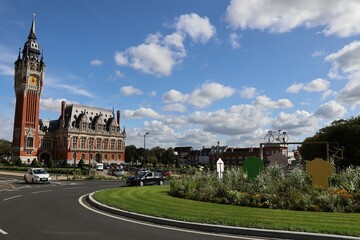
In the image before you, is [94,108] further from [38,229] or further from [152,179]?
[38,229]

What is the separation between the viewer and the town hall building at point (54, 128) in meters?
106

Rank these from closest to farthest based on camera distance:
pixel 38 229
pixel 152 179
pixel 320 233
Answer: pixel 320 233
pixel 38 229
pixel 152 179

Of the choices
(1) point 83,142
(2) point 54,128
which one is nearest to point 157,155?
(1) point 83,142

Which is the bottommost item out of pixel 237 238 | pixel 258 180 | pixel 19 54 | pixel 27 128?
pixel 237 238

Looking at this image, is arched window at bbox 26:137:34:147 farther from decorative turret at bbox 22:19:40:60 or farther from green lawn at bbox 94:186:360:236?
green lawn at bbox 94:186:360:236

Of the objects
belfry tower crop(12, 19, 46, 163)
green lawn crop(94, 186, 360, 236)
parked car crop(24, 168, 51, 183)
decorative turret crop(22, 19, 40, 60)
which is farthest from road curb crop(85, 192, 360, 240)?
decorative turret crop(22, 19, 40, 60)

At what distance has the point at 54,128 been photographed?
121500 millimetres

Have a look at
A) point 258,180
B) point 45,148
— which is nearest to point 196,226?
point 258,180

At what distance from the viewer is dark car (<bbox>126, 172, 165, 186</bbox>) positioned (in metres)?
36.4

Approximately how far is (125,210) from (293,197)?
686 cm

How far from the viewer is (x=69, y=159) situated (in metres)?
111

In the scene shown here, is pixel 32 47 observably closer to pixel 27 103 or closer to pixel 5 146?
pixel 27 103

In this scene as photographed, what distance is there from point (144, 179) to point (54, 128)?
300 feet

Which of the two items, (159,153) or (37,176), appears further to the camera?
(159,153)
